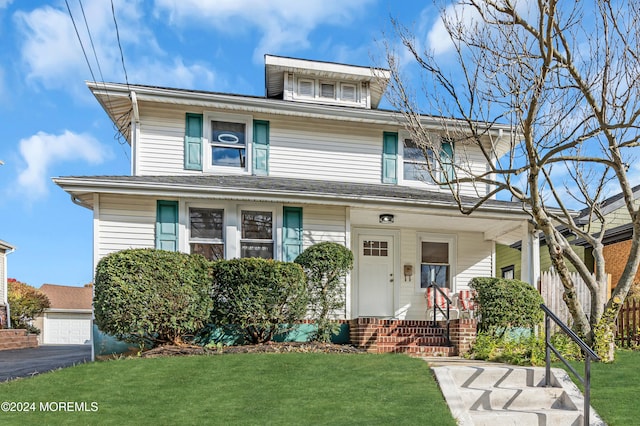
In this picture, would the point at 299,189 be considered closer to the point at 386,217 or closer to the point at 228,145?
the point at 386,217

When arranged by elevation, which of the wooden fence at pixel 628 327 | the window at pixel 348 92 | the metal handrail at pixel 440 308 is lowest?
the wooden fence at pixel 628 327

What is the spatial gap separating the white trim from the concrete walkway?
5290 mm

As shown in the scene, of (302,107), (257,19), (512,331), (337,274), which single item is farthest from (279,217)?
(512,331)

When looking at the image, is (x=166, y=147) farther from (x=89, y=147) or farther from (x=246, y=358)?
(x=246, y=358)

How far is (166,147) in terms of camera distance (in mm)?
11680

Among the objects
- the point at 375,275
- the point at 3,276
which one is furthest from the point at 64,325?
the point at 375,275

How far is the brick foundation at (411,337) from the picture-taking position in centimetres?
936

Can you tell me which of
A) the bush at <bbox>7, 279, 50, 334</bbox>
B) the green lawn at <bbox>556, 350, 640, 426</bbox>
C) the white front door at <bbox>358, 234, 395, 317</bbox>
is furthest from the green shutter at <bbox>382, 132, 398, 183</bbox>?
the bush at <bbox>7, 279, 50, 334</bbox>

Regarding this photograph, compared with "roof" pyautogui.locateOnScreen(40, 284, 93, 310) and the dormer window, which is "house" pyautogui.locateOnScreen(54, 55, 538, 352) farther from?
"roof" pyautogui.locateOnScreen(40, 284, 93, 310)

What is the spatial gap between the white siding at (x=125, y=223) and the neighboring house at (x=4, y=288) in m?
10.1

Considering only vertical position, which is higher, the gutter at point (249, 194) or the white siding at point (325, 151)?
the white siding at point (325, 151)

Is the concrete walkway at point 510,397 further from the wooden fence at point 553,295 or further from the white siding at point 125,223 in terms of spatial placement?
the white siding at point 125,223

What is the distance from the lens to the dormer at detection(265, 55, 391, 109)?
44.8 ft

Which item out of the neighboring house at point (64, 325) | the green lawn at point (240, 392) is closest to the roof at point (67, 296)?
the neighboring house at point (64, 325)
